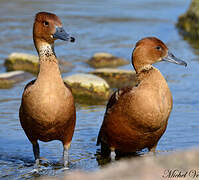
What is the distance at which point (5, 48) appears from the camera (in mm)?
13820

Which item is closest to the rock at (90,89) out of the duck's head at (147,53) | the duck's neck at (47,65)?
the duck's head at (147,53)

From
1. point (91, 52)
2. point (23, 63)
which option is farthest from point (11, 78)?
point (91, 52)

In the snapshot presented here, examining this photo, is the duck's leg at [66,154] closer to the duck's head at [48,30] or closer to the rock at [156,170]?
the duck's head at [48,30]

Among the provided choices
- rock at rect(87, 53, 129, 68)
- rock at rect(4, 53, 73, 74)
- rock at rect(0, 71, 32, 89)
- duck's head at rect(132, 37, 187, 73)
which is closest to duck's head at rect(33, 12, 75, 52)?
duck's head at rect(132, 37, 187, 73)

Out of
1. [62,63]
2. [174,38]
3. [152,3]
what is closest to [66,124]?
[62,63]

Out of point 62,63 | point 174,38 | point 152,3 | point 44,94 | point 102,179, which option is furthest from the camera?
point 152,3

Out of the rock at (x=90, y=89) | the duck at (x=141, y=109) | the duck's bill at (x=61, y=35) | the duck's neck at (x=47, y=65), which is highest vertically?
the duck's bill at (x=61, y=35)

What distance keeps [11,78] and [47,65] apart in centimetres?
442

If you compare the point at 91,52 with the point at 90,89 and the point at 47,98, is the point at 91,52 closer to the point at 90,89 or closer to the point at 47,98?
the point at 90,89

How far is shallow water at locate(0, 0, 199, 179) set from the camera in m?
7.25

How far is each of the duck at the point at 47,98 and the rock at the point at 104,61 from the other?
5612 millimetres

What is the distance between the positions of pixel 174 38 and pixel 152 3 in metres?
4.59

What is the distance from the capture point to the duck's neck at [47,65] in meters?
6.28

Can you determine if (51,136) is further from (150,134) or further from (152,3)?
(152,3)
